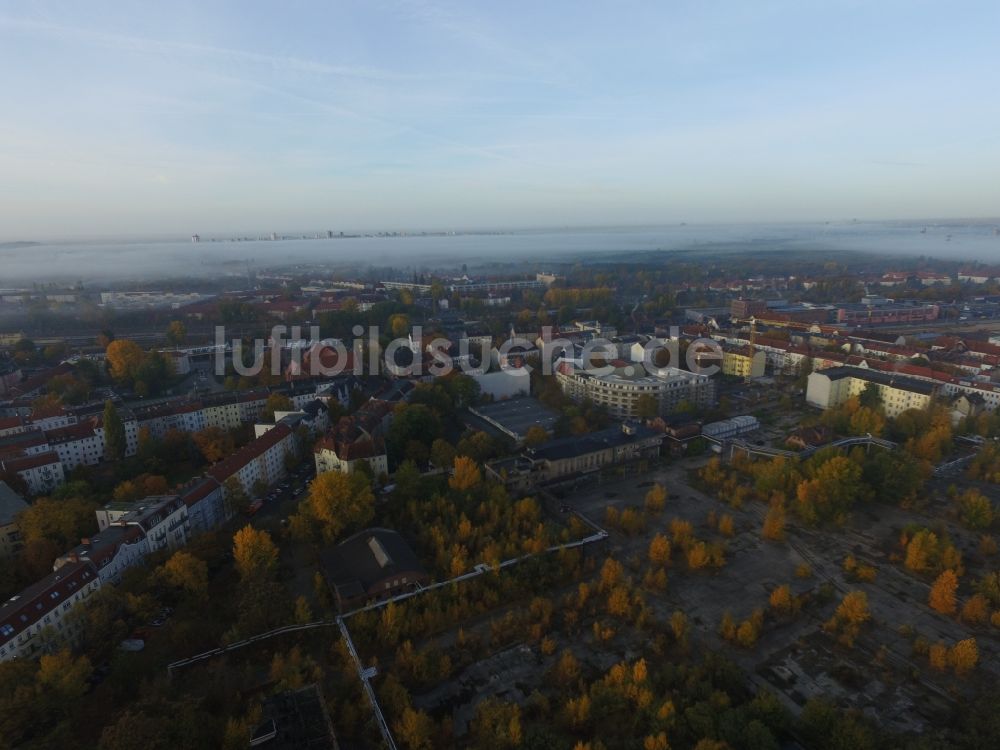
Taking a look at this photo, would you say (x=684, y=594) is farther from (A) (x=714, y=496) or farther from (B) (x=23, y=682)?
(B) (x=23, y=682)

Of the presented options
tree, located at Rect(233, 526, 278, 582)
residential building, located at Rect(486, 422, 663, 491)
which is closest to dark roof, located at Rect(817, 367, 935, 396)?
residential building, located at Rect(486, 422, 663, 491)

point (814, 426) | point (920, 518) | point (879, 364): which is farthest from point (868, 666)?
point (879, 364)

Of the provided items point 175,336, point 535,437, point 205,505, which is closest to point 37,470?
point 205,505

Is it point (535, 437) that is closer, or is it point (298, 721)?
point (298, 721)

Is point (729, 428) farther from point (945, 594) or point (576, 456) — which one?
point (945, 594)

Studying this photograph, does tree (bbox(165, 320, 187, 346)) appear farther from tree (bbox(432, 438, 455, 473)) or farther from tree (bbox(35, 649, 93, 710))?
tree (bbox(35, 649, 93, 710))

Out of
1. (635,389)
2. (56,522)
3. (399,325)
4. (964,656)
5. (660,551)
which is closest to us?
(964,656)
